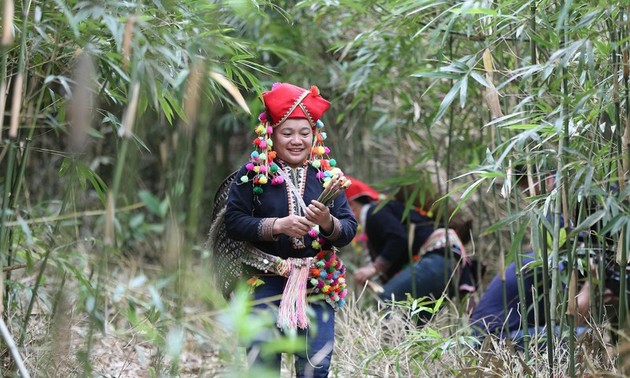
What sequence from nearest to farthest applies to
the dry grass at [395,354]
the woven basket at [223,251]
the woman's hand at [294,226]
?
the dry grass at [395,354] → the woman's hand at [294,226] → the woven basket at [223,251]

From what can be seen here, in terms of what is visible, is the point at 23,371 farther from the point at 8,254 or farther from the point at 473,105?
the point at 473,105

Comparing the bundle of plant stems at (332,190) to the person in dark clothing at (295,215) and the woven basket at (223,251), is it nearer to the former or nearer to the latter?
the person in dark clothing at (295,215)

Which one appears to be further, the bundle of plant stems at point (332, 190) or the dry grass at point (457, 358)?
the dry grass at point (457, 358)

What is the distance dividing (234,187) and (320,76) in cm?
290

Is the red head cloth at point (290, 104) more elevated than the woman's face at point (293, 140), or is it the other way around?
the red head cloth at point (290, 104)

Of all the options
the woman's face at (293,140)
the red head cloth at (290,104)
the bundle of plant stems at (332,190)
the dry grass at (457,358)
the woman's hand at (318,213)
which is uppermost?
the red head cloth at (290,104)

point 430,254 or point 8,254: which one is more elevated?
point 8,254

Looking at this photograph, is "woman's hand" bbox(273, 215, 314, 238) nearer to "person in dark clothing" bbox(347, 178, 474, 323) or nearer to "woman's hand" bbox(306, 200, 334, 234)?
"woman's hand" bbox(306, 200, 334, 234)

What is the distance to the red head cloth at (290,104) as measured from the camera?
10.0ft

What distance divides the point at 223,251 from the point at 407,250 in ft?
6.28

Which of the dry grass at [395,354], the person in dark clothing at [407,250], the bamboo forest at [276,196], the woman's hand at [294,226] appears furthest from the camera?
the person in dark clothing at [407,250]

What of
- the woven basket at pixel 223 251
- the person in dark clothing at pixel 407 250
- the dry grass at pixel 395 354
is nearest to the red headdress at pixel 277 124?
the woven basket at pixel 223 251

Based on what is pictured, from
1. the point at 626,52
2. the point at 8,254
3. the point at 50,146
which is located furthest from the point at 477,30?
the point at 50,146

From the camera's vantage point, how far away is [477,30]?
376 centimetres
